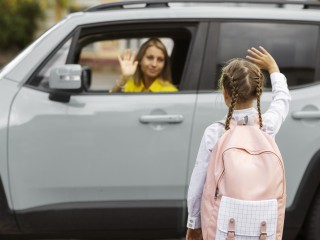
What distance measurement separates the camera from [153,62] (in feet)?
14.2

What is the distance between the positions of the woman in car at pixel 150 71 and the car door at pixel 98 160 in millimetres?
400

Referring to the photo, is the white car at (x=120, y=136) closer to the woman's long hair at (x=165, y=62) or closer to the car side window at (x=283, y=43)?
the car side window at (x=283, y=43)

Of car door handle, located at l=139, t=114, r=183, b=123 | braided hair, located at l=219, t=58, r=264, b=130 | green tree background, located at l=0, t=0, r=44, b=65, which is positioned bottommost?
green tree background, located at l=0, t=0, r=44, b=65

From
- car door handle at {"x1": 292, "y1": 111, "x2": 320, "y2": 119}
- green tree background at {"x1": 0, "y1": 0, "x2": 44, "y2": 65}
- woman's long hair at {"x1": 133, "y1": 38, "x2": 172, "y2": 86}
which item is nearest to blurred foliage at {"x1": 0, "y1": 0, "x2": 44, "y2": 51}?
green tree background at {"x1": 0, "y1": 0, "x2": 44, "y2": 65}

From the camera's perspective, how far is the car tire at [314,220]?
3941 mm

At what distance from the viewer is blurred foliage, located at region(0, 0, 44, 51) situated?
29.1 metres

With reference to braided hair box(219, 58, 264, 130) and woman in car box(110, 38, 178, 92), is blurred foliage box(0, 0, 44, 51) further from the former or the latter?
braided hair box(219, 58, 264, 130)

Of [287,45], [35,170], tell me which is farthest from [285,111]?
[35,170]

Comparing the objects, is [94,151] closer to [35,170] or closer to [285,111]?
[35,170]

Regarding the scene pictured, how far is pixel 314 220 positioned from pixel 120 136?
1.25 m

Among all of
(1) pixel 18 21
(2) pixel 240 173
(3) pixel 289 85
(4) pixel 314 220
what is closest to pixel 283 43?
(3) pixel 289 85

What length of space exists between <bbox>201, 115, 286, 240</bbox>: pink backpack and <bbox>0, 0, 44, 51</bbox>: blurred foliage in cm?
2747

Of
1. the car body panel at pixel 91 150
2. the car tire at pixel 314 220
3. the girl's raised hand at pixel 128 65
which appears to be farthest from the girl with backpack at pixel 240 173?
the girl's raised hand at pixel 128 65

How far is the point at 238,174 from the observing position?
2449 mm
